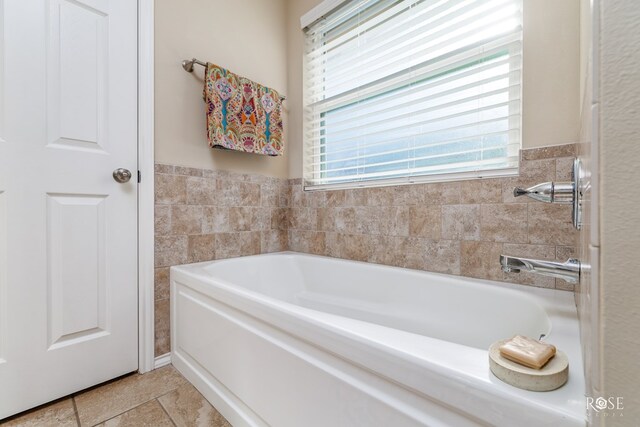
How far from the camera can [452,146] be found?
144cm

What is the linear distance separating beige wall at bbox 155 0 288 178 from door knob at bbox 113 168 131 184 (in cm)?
18

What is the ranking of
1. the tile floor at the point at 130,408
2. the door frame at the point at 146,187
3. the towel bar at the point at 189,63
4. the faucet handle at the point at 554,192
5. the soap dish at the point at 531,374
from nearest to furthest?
the soap dish at the point at 531,374
the faucet handle at the point at 554,192
the tile floor at the point at 130,408
the door frame at the point at 146,187
the towel bar at the point at 189,63

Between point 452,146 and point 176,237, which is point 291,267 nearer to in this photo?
point 176,237

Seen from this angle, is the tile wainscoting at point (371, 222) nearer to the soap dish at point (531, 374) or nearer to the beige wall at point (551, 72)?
the beige wall at point (551, 72)

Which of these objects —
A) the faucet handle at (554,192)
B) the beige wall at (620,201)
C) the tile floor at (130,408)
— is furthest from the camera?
the tile floor at (130,408)

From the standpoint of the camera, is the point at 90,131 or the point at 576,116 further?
the point at 90,131

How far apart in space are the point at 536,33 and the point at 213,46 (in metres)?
1.68

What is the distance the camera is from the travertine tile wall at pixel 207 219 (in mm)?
1504

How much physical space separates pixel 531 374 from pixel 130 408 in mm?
1423

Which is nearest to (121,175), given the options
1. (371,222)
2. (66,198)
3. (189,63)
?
(66,198)

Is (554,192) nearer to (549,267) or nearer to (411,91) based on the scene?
(549,267)

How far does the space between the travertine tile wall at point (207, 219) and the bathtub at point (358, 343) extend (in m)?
0.09

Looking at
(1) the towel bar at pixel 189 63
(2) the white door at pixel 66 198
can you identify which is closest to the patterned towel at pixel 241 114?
(1) the towel bar at pixel 189 63

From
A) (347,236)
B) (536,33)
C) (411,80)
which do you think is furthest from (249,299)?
(536,33)
